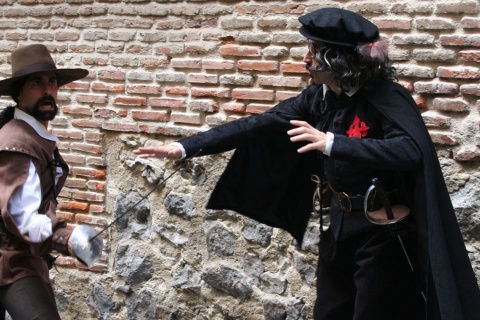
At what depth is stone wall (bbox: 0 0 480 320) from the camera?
402 centimetres

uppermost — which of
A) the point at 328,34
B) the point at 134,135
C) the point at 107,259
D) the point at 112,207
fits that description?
the point at 328,34

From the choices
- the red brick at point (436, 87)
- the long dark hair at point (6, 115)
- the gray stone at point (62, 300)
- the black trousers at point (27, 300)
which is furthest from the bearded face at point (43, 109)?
the gray stone at point (62, 300)

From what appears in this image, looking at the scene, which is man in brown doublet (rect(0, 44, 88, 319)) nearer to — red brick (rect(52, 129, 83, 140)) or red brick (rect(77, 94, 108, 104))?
red brick (rect(77, 94, 108, 104))

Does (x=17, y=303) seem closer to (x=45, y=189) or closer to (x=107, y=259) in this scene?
(x=45, y=189)

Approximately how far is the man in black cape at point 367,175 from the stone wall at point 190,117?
0.71 metres

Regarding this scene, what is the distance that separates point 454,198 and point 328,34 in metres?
1.25

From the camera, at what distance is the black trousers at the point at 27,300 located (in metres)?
3.52

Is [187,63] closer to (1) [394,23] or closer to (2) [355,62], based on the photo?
(1) [394,23]

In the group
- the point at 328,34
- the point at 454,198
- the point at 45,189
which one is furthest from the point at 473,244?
the point at 45,189

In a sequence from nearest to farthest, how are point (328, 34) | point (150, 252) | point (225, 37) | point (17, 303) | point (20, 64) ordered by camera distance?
point (328, 34)
point (17, 303)
point (20, 64)
point (225, 37)
point (150, 252)

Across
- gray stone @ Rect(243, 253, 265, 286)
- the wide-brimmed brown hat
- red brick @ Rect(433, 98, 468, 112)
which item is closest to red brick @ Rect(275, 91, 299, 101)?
red brick @ Rect(433, 98, 468, 112)

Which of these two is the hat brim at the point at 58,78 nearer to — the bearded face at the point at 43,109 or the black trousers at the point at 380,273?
the bearded face at the point at 43,109

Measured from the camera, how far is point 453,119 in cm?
401

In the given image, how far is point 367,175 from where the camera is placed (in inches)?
133
